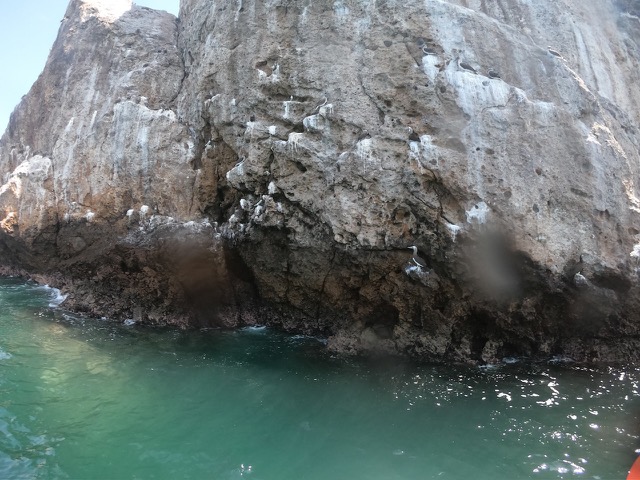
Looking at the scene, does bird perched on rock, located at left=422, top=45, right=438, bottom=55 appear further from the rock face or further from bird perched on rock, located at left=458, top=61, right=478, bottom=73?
bird perched on rock, located at left=458, top=61, right=478, bottom=73

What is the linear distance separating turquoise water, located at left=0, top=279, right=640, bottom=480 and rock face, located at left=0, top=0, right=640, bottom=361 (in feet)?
4.63

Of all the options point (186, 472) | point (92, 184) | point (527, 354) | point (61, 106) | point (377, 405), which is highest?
point (61, 106)

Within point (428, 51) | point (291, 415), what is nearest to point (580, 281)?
point (428, 51)

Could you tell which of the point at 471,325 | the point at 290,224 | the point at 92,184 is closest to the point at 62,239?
the point at 92,184

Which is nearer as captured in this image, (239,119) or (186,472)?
(186,472)

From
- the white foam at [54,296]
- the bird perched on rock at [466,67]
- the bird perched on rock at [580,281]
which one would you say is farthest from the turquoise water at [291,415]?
the bird perched on rock at [466,67]

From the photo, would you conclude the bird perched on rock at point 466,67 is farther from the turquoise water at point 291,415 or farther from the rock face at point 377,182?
the turquoise water at point 291,415

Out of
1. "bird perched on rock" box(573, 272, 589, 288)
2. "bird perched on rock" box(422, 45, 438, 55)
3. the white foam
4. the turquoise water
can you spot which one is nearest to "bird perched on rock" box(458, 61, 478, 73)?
"bird perched on rock" box(422, 45, 438, 55)

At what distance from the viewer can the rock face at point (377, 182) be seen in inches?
373

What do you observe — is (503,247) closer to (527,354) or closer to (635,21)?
(527,354)

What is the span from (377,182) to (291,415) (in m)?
5.14

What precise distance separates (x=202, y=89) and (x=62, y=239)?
6.55 meters

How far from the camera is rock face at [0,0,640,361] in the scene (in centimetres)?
947

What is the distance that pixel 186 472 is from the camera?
19.8 feet
